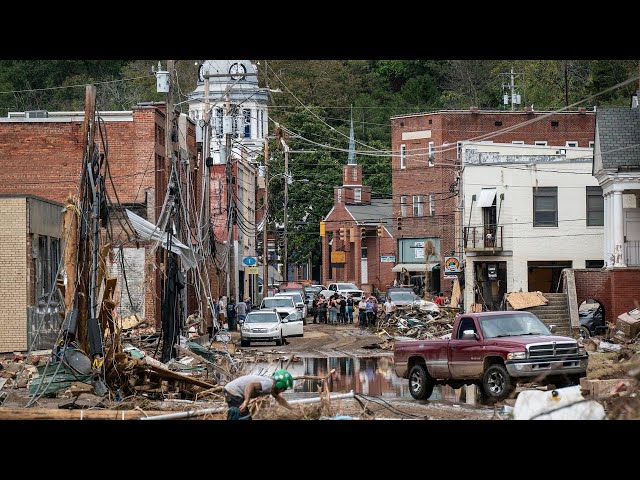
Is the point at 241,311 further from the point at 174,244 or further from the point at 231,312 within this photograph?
the point at 174,244

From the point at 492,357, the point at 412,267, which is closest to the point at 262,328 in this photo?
the point at 492,357

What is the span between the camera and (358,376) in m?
33.3

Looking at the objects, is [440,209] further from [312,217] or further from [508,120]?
[312,217]

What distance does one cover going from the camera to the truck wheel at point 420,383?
2705 cm

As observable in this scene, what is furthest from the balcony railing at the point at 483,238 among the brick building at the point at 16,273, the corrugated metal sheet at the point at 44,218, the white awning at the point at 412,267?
the white awning at the point at 412,267

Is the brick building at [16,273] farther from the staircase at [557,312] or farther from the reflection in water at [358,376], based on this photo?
the staircase at [557,312]

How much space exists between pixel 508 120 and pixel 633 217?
38.2 m

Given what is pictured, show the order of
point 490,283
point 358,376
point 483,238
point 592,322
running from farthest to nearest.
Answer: point 490,283 < point 483,238 < point 592,322 < point 358,376

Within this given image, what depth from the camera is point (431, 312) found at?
60969mm

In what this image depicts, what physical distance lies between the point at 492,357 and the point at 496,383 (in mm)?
534

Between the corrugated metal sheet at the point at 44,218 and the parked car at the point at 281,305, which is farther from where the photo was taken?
the parked car at the point at 281,305

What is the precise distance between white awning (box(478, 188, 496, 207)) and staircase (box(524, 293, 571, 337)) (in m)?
11.3

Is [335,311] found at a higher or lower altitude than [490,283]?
lower

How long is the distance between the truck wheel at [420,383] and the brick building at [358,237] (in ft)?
240
